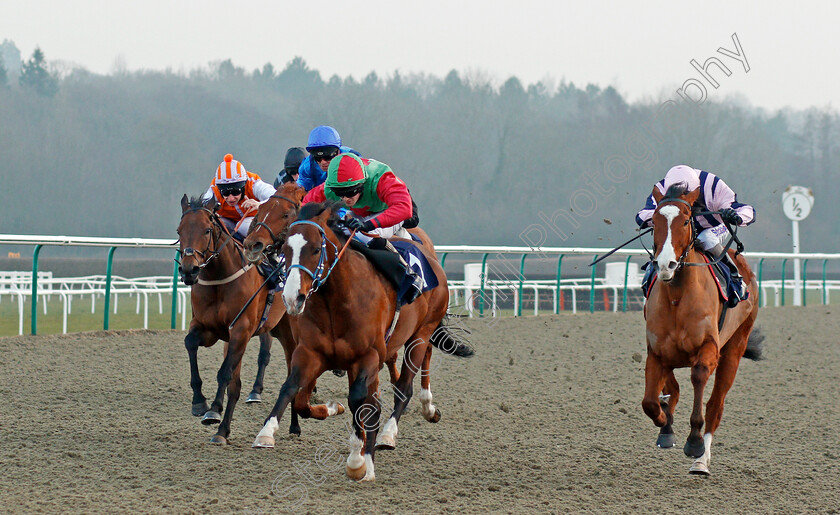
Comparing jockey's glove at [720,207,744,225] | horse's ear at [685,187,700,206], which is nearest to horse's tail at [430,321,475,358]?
horse's ear at [685,187,700,206]

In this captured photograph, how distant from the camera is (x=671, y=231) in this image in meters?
4.61

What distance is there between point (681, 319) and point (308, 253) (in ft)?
6.66

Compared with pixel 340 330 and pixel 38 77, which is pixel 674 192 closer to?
pixel 340 330

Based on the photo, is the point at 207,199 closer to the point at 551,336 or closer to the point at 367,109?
the point at 551,336

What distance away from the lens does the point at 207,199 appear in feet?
19.7

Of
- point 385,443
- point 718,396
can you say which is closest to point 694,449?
point 718,396

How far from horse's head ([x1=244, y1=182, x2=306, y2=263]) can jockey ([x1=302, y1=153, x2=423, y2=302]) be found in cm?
13

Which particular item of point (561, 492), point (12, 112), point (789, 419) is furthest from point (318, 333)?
point (12, 112)

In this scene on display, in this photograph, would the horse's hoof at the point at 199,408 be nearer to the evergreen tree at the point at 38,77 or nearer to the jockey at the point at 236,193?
the jockey at the point at 236,193

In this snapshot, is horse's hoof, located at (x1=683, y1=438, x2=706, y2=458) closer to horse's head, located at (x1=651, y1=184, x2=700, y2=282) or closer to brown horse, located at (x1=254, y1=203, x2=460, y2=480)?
horse's head, located at (x1=651, y1=184, x2=700, y2=282)

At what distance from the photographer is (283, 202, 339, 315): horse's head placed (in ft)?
12.3

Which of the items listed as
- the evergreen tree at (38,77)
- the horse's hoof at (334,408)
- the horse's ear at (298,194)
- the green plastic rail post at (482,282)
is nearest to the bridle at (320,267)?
the horse's ear at (298,194)

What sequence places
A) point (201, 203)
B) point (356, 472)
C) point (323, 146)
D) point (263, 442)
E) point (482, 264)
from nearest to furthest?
point (356, 472) < point (263, 442) < point (323, 146) < point (201, 203) < point (482, 264)

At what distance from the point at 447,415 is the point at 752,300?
2161 mm
